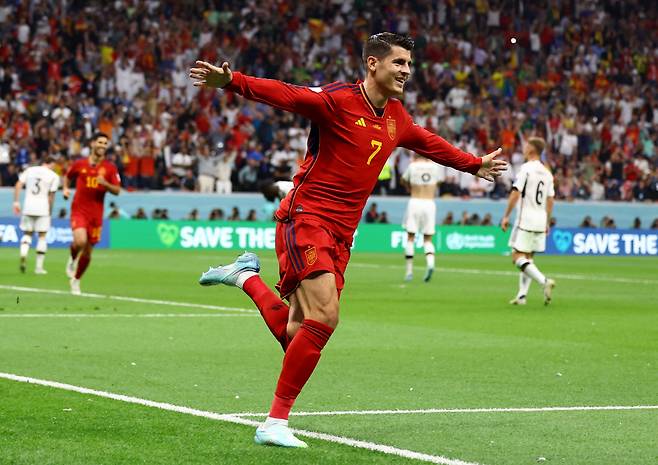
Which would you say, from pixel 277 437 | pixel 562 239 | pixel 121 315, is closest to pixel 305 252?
pixel 277 437

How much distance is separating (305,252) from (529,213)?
1300 cm

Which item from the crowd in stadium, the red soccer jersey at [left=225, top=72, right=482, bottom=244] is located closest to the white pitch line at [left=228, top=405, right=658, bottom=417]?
the red soccer jersey at [left=225, top=72, right=482, bottom=244]

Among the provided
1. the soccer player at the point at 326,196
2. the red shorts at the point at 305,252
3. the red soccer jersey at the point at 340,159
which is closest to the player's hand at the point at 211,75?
the soccer player at the point at 326,196

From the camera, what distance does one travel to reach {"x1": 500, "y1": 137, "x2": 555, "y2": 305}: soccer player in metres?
20.2

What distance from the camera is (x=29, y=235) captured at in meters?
28.1

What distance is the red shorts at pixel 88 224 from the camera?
69.1 ft

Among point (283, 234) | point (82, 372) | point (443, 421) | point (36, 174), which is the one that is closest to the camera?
point (283, 234)

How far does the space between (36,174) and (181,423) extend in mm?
20479

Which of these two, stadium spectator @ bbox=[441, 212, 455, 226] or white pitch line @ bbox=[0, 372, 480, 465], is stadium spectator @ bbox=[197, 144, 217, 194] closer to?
stadium spectator @ bbox=[441, 212, 455, 226]

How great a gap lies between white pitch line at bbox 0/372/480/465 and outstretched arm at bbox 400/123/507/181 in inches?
75.6

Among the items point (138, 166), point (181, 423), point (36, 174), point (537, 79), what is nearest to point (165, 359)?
point (181, 423)

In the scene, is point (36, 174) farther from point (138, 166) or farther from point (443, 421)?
point (443, 421)

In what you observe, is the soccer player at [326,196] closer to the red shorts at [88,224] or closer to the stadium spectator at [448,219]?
the red shorts at [88,224]

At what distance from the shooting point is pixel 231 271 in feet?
29.2
